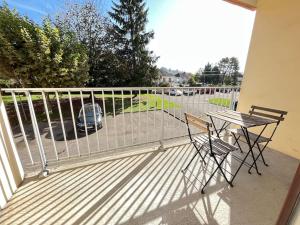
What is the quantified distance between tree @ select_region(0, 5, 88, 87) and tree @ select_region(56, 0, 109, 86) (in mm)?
3245

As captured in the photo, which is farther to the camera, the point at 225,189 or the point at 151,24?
the point at 151,24

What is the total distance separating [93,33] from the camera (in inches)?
486

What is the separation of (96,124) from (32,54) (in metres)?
6.70

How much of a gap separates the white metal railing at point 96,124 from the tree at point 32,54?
4.15 feet

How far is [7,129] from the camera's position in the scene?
180 centimetres

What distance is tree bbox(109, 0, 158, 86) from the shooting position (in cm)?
1202

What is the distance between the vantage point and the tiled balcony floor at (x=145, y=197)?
4.96 feet

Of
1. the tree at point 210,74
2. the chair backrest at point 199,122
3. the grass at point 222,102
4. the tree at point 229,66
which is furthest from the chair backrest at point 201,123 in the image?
the tree at point 210,74

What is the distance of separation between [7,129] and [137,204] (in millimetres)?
1753

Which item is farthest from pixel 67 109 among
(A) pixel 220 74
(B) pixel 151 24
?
(A) pixel 220 74

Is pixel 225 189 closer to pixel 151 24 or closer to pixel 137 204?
pixel 137 204

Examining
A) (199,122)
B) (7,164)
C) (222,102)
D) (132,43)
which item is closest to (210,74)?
(132,43)

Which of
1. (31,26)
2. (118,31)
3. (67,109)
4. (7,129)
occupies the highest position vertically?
(118,31)

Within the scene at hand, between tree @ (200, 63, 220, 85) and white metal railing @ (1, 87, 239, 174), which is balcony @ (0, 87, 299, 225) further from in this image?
tree @ (200, 63, 220, 85)
